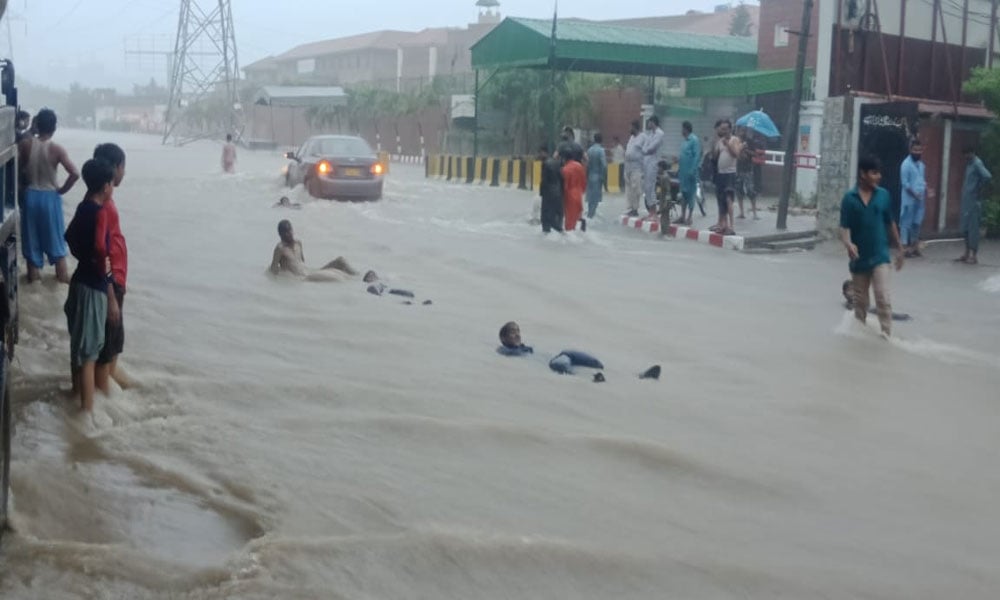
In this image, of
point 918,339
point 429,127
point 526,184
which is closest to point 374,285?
point 918,339

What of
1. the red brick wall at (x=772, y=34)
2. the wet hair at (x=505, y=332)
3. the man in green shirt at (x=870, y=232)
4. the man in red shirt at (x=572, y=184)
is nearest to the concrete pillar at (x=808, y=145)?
the man in red shirt at (x=572, y=184)

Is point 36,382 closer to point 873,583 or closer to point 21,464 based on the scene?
point 21,464

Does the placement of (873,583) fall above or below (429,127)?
below

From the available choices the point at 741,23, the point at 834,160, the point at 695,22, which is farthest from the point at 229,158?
the point at 695,22

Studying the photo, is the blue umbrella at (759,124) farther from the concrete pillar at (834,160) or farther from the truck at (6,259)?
the truck at (6,259)

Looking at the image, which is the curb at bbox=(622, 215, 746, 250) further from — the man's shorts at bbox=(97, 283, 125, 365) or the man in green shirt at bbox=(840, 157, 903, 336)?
the man's shorts at bbox=(97, 283, 125, 365)

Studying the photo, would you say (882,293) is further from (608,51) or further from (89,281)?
(608,51)

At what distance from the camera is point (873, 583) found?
5035mm

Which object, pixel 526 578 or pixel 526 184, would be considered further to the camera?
pixel 526 184

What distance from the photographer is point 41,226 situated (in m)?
11.1

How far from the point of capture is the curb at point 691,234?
59.4ft

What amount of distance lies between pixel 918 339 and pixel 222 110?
7266 cm

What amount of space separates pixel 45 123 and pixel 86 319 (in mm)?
4719

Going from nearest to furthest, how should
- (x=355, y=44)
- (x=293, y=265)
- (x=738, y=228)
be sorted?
(x=293, y=265), (x=738, y=228), (x=355, y=44)
